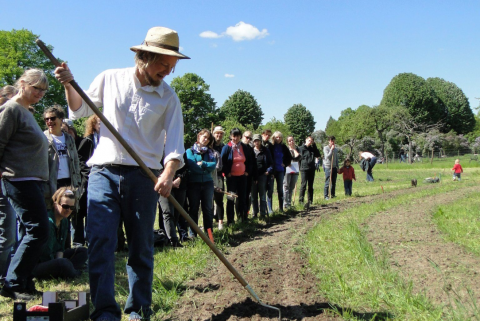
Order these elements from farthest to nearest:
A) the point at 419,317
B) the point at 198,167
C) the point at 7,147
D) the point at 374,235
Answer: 1. the point at 198,167
2. the point at 374,235
3. the point at 7,147
4. the point at 419,317

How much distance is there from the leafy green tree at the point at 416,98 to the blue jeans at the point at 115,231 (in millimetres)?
73947

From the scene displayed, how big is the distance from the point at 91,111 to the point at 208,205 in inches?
166

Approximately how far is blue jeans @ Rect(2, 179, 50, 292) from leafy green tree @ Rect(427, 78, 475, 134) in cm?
8543

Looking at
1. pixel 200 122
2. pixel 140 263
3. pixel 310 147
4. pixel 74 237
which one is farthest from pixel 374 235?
pixel 200 122

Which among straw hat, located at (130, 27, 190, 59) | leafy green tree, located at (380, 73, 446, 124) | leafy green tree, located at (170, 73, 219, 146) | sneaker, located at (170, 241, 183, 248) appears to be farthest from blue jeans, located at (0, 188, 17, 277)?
leafy green tree, located at (380, 73, 446, 124)

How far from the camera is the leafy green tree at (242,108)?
70875 millimetres

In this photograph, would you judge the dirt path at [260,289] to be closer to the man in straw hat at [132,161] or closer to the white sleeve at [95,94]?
the man in straw hat at [132,161]

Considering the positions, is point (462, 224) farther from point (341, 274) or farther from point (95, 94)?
point (95, 94)

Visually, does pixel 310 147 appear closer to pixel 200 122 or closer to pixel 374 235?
pixel 374 235

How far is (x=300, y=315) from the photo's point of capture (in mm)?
3660

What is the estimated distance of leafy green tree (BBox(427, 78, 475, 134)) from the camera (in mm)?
80625

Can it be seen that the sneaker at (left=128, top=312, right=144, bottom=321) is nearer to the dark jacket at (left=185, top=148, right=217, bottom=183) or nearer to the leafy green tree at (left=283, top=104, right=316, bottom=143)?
the dark jacket at (left=185, top=148, right=217, bottom=183)

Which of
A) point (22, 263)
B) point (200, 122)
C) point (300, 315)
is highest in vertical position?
point (200, 122)

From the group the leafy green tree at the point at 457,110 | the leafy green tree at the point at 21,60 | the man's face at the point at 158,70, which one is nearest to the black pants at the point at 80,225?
the man's face at the point at 158,70
